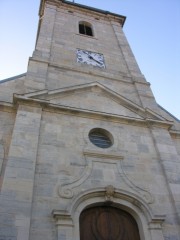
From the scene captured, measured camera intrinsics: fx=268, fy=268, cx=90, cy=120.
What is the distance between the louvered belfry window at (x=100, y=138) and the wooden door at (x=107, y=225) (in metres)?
2.29

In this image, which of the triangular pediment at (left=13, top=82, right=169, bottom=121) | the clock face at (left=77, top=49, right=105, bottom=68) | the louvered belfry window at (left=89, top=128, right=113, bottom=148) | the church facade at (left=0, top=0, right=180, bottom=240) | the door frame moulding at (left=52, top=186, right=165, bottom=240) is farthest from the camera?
the clock face at (left=77, top=49, right=105, bottom=68)

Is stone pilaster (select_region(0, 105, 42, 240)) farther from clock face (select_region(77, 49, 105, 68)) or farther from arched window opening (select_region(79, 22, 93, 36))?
arched window opening (select_region(79, 22, 93, 36))

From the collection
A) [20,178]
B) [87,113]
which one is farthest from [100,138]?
[20,178]

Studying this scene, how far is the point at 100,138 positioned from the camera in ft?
31.0

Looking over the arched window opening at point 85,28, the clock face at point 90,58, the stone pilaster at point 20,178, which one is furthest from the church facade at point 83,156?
the arched window opening at point 85,28

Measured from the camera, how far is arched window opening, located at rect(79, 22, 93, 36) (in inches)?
666

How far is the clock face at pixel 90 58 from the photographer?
13.3 meters

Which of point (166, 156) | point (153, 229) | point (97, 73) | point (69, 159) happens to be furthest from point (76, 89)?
point (153, 229)

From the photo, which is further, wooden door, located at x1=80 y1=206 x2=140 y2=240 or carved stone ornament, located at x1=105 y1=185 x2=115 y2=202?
carved stone ornament, located at x1=105 y1=185 x2=115 y2=202

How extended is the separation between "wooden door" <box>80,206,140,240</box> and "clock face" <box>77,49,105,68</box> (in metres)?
7.81

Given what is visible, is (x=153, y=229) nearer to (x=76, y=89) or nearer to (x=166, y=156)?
(x=166, y=156)

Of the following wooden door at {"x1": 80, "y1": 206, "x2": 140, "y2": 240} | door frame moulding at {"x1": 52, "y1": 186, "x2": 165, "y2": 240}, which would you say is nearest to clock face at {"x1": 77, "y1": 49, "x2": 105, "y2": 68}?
door frame moulding at {"x1": 52, "y1": 186, "x2": 165, "y2": 240}

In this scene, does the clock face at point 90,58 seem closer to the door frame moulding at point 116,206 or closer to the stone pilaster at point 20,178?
the stone pilaster at point 20,178

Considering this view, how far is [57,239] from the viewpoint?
20.5ft
